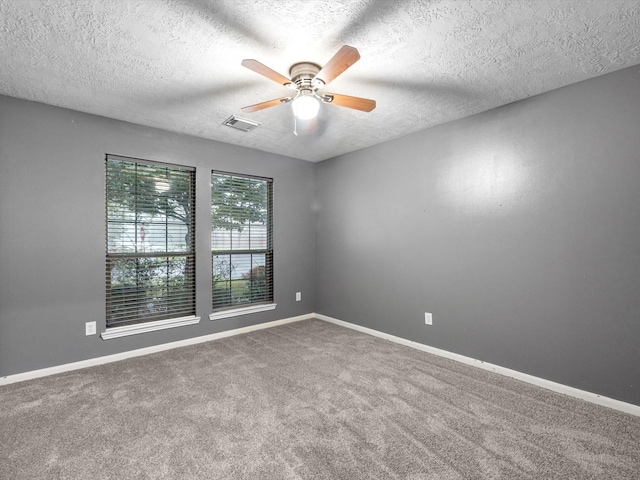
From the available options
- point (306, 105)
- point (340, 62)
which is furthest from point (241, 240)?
point (340, 62)

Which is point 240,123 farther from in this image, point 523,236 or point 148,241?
point 523,236

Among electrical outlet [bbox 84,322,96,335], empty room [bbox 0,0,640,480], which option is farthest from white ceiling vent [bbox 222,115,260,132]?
electrical outlet [bbox 84,322,96,335]

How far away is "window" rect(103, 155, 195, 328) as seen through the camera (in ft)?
10.4

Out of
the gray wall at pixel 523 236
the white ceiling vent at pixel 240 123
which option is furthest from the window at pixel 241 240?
the gray wall at pixel 523 236

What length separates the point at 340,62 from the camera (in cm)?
174

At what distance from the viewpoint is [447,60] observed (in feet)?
6.89

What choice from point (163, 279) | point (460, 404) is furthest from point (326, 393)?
point (163, 279)

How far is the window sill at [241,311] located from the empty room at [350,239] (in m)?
0.04

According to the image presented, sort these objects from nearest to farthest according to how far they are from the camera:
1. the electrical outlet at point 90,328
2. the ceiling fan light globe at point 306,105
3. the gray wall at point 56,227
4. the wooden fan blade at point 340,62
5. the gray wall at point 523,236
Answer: the wooden fan blade at point 340,62, the ceiling fan light globe at point 306,105, the gray wall at point 523,236, the gray wall at point 56,227, the electrical outlet at point 90,328

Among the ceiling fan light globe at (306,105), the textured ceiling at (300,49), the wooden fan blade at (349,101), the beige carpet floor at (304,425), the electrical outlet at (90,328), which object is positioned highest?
→ the textured ceiling at (300,49)

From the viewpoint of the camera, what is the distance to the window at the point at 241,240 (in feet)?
12.8

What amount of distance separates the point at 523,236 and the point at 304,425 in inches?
92.3

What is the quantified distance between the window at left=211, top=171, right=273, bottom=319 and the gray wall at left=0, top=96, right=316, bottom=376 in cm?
57

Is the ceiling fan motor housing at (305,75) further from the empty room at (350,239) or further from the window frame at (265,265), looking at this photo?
the window frame at (265,265)
